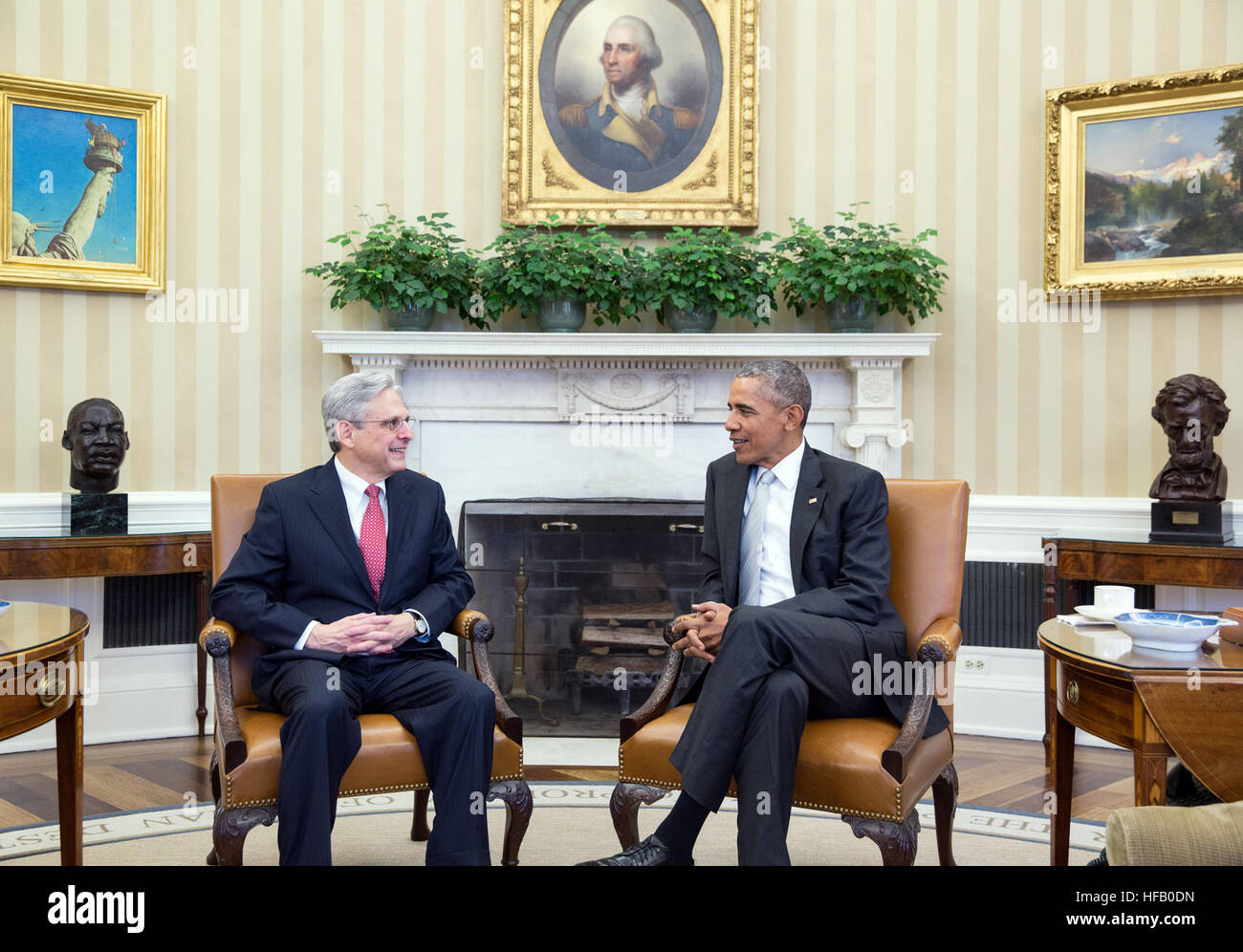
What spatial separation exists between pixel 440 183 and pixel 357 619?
294 cm

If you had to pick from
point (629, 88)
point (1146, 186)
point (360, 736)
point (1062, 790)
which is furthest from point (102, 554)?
point (1146, 186)

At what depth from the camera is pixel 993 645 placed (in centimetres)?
480

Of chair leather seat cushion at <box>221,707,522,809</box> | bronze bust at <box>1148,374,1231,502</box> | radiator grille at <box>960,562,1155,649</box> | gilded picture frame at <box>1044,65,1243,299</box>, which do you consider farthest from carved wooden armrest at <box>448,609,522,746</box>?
gilded picture frame at <box>1044,65,1243,299</box>

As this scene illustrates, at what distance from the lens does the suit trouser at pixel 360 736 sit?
2.42m

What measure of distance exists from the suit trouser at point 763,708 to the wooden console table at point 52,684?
5.07 feet

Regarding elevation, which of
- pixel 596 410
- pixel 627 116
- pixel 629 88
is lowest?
pixel 596 410

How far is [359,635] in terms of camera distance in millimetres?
2721

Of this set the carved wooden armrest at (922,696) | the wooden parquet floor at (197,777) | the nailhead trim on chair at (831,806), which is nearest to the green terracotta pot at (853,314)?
the wooden parquet floor at (197,777)

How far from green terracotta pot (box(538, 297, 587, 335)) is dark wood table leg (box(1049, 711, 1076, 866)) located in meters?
2.80

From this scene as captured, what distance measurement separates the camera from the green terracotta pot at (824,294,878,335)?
181 inches

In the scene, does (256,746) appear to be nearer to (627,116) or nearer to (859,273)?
(859,273)

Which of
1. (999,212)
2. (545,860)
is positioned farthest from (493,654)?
(999,212)

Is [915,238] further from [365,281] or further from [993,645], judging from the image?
[365,281]

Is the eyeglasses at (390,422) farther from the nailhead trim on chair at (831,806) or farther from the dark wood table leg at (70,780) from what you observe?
the nailhead trim on chair at (831,806)
